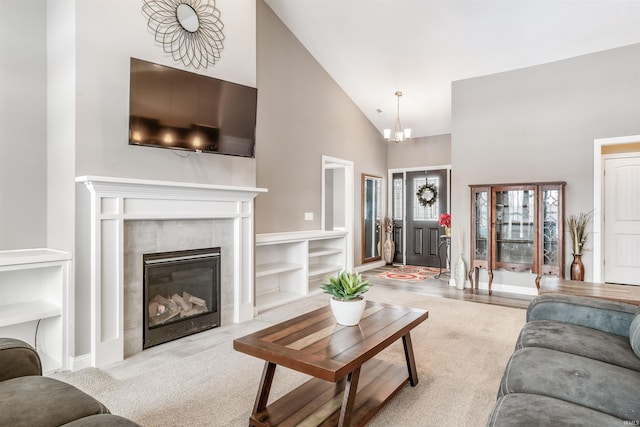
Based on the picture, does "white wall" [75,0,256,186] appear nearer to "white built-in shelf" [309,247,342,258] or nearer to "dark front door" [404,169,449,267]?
"white built-in shelf" [309,247,342,258]

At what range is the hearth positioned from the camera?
3102 millimetres

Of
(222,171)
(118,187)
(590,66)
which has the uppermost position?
(590,66)

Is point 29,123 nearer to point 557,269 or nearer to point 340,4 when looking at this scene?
point 340,4

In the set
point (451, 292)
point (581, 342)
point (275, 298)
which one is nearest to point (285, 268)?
point (275, 298)

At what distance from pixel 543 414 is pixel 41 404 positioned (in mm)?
1679

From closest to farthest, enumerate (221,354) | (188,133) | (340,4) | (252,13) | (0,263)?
(0,263), (221,354), (188,133), (252,13), (340,4)

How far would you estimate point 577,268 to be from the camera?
447cm

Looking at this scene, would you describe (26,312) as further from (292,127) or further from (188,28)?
(292,127)

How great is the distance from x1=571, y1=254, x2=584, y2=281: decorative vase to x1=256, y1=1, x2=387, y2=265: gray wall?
3.39 m

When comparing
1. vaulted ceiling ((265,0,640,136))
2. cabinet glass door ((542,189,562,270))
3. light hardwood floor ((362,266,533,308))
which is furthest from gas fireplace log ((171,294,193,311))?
cabinet glass door ((542,189,562,270))

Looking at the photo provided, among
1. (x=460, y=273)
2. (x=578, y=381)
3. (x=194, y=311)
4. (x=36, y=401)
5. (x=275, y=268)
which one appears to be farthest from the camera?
(x=460, y=273)

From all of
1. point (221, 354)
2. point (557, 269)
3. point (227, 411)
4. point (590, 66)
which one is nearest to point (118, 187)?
point (221, 354)

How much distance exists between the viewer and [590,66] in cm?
457

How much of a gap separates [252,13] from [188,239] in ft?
8.14
